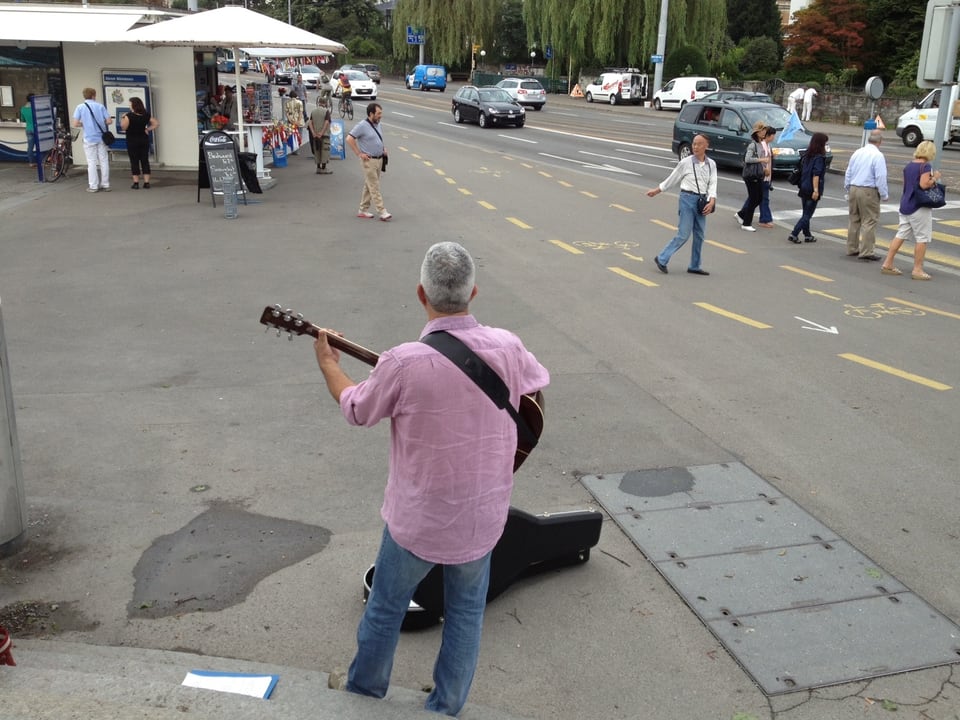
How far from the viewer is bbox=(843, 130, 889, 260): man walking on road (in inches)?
525

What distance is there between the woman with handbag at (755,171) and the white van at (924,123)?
1824 cm

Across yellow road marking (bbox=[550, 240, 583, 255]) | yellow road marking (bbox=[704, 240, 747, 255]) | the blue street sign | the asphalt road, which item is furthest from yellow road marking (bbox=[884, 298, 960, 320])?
the blue street sign

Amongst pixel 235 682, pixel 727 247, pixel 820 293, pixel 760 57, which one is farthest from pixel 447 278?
pixel 760 57

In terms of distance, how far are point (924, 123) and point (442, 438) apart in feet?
108

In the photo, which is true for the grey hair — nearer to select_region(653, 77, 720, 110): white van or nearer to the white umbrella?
the white umbrella

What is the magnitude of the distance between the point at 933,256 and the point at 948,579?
36.7ft

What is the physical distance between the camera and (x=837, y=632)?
4441mm

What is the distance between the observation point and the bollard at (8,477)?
15.4 ft

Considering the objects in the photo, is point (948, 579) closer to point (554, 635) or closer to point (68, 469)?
point (554, 635)

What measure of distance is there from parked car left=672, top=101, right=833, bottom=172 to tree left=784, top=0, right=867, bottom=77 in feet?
104

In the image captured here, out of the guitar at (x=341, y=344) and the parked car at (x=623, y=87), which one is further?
the parked car at (x=623, y=87)

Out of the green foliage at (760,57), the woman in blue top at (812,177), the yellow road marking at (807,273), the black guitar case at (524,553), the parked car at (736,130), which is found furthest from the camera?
the green foliage at (760,57)

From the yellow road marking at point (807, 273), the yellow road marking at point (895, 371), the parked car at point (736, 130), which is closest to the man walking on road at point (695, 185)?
the yellow road marking at point (807, 273)

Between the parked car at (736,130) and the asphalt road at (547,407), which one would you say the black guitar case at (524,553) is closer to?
the asphalt road at (547,407)
